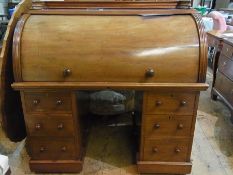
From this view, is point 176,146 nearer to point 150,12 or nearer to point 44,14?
point 150,12

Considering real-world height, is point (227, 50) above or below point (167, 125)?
above

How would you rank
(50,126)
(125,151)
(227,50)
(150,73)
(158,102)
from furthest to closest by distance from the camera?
(227,50), (125,151), (50,126), (158,102), (150,73)

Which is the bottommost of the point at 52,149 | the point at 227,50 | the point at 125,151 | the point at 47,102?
the point at 125,151

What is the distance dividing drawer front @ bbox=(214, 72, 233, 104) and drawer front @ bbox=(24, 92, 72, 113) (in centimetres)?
166

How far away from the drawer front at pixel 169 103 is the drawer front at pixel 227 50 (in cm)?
113

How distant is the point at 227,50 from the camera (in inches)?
90.0

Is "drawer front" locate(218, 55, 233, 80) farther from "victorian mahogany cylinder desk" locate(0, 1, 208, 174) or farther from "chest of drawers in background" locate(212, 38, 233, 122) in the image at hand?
"victorian mahogany cylinder desk" locate(0, 1, 208, 174)

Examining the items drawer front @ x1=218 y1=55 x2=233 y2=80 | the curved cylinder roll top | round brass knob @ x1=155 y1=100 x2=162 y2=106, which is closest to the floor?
drawer front @ x1=218 y1=55 x2=233 y2=80

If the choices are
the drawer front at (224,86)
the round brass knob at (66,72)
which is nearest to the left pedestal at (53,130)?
the round brass knob at (66,72)

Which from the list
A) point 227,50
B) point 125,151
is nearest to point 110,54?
point 125,151

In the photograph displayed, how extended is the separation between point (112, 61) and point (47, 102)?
50 cm

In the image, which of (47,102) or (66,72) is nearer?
(66,72)

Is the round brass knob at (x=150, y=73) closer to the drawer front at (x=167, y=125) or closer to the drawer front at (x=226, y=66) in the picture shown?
the drawer front at (x=167, y=125)

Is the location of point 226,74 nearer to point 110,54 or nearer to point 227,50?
point 227,50
